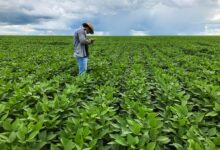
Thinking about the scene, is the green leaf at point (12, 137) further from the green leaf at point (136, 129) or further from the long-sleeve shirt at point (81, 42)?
the long-sleeve shirt at point (81, 42)

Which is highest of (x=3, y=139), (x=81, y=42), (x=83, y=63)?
(x=81, y=42)

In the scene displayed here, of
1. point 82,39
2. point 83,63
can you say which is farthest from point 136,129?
point 83,63

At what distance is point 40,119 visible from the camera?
2.44m

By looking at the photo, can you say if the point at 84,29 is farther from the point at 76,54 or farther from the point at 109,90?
the point at 109,90

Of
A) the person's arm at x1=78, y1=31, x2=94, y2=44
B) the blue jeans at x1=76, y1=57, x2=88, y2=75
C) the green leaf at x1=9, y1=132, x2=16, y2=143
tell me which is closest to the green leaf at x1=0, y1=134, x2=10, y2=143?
the green leaf at x1=9, y1=132, x2=16, y2=143

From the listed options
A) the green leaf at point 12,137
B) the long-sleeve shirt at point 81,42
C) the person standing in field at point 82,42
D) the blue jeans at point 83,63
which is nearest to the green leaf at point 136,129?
the green leaf at point 12,137

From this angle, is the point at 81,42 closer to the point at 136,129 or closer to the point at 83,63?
the point at 83,63

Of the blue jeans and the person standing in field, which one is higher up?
the person standing in field

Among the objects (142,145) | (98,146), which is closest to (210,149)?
(142,145)

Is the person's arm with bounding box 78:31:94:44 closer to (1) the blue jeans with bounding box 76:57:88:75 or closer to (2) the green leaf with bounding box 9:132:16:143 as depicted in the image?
(1) the blue jeans with bounding box 76:57:88:75

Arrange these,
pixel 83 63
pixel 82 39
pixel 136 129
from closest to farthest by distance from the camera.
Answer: pixel 136 129
pixel 82 39
pixel 83 63

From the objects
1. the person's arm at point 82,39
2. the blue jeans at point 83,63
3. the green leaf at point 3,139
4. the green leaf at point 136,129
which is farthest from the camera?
the blue jeans at point 83,63

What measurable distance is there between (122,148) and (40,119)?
826 mm

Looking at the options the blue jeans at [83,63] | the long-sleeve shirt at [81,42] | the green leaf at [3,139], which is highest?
the long-sleeve shirt at [81,42]
